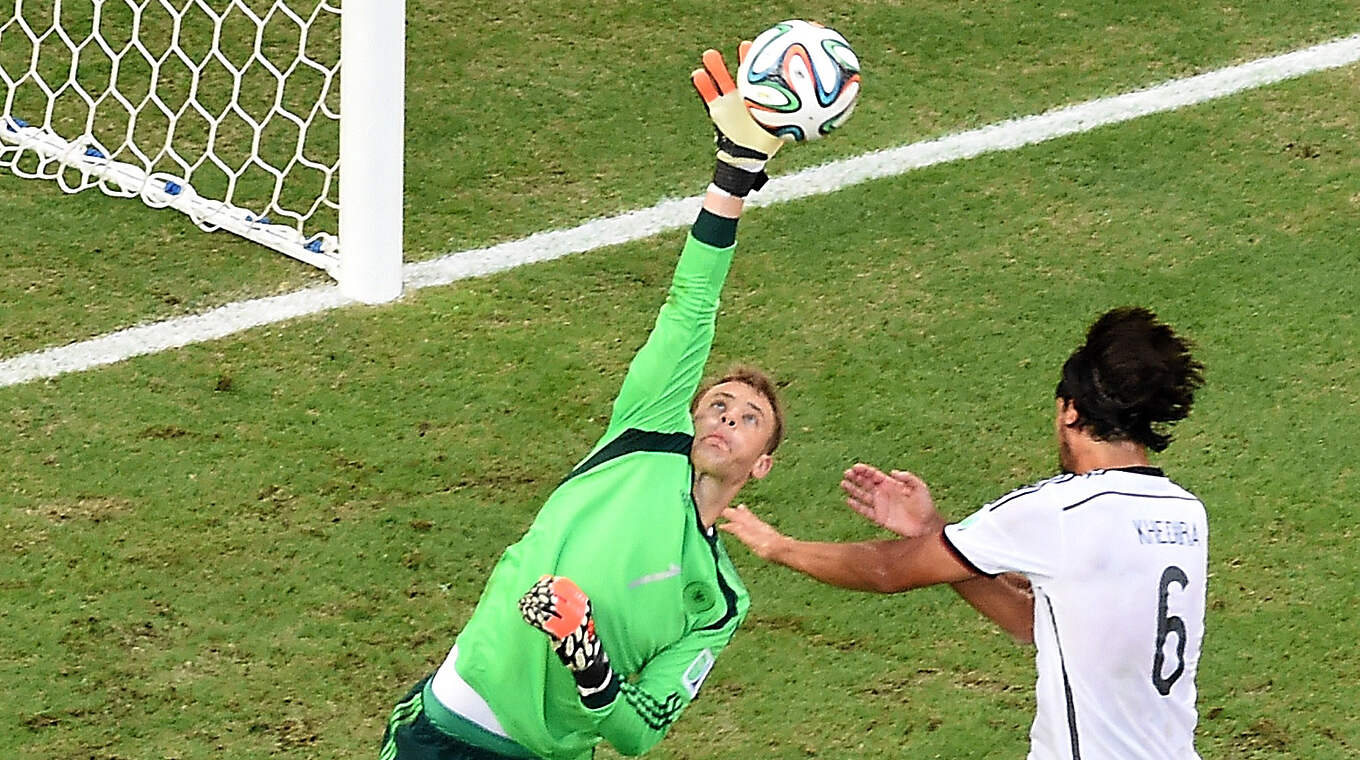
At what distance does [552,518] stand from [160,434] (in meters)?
2.48

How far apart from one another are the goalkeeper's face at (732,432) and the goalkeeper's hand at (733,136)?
46cm

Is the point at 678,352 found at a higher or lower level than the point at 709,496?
higher

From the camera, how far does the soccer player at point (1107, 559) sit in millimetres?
3660

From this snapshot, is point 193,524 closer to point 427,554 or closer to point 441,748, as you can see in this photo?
point 427,554

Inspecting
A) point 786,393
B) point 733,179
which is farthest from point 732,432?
point 786,393

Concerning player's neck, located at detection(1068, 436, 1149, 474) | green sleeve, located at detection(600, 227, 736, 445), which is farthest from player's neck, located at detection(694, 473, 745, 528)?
player's neck, located at detection(1068, 436, 1149, 474)

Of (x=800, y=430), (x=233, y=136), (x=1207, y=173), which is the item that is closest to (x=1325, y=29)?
(x=1207, y=173)

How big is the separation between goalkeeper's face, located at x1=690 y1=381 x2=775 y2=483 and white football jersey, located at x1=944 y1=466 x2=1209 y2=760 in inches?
20.0

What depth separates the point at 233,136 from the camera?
7.36 metres

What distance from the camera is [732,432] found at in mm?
4027

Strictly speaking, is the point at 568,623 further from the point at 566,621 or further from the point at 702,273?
the point at 702,273

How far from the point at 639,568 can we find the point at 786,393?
249cm

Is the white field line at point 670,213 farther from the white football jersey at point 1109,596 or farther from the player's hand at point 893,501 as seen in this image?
the white football jersey at point 1109,596

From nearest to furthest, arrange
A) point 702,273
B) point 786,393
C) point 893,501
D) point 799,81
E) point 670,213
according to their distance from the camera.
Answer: point 702,273, point 799,81, point 893,501, point 786,393, point 670,213
